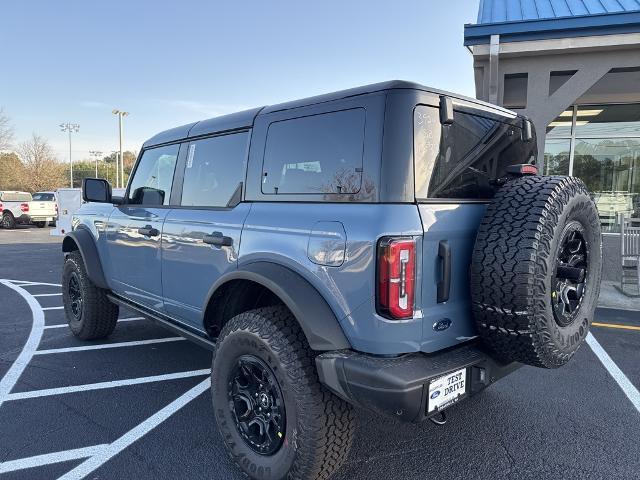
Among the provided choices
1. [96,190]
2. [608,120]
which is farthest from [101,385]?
[608,120]

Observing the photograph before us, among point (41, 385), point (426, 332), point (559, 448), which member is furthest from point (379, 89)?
point (41, 385)

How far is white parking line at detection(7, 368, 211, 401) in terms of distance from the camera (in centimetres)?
352

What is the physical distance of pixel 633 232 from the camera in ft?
26.0

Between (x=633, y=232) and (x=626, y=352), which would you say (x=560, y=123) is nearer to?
(x=633, y=232)

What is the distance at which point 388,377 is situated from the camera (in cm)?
198

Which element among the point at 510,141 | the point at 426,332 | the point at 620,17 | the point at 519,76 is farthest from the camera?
the point at 519,76

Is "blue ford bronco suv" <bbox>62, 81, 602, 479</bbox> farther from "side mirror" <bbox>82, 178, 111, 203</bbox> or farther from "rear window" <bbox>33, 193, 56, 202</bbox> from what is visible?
"rear window" <bbox>33, 193, 56, 202</bbox>

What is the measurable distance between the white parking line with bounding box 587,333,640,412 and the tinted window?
9.40 feet

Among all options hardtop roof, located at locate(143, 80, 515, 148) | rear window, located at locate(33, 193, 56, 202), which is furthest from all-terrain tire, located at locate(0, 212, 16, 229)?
hardtop roof, located at locate(143, 80, 515, 148)

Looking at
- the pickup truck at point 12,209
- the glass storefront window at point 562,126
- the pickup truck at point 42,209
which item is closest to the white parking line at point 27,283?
the glass storefront window at point 562,126

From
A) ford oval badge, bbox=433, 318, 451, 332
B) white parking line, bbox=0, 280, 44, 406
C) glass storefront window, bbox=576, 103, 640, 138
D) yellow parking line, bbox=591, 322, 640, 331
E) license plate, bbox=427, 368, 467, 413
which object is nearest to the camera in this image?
license plate, bbox=427, 368, 467, 413

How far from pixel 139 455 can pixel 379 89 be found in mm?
2452

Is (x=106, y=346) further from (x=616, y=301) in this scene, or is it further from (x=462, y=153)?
(x=616, y=301)

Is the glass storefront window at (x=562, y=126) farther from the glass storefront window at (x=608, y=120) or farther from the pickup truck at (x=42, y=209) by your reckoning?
the pickup truck at (x=42, y=209)
